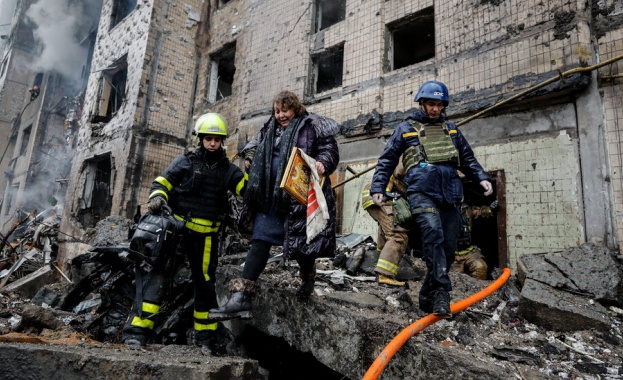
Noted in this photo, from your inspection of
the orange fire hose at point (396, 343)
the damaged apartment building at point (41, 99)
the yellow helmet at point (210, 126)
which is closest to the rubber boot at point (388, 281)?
the orange fire hose at point (396, 343)

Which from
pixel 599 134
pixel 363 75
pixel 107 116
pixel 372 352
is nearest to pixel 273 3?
pixel 363 75

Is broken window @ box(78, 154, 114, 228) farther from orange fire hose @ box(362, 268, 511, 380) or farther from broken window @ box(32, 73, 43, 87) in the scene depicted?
broken window @ box(32, 73, 43, 87)

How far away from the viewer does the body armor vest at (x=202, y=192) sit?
134 inches

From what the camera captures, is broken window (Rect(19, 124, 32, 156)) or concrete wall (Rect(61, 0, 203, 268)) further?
broken window (Rect(19, 124, 32, 156))

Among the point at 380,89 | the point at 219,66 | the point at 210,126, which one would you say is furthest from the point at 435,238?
the point at 219,66

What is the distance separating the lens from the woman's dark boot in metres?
2.35

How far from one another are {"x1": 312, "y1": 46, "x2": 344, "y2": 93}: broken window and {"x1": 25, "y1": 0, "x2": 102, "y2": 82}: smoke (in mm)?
13876

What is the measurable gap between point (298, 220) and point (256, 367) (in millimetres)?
1014

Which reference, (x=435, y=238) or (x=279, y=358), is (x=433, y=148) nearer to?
(x=435, y=238)

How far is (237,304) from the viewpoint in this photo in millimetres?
2371

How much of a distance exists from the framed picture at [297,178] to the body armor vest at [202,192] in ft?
4.25

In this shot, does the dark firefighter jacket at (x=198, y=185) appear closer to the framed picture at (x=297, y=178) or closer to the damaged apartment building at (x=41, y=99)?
the framed picture at (x=297, y=178)

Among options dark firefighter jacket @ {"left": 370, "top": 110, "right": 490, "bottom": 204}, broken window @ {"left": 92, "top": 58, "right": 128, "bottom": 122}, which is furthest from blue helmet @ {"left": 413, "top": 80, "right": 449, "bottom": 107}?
broken window @ {"left": 92, "top": 58, "right": 128, "bottom": 122}

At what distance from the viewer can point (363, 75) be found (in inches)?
256
